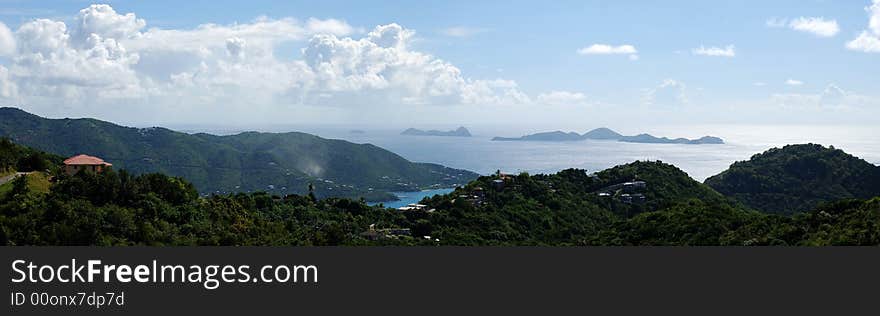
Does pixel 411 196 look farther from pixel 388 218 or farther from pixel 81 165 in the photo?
pixel 81 165

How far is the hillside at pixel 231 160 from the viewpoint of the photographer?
359ft

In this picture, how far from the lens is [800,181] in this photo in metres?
66.1

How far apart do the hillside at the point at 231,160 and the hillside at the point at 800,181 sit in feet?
187

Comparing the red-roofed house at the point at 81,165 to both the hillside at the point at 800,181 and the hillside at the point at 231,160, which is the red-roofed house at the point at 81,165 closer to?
the hillside at the point at 800,181

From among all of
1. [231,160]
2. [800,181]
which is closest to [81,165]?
[800,181]

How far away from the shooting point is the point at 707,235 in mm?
27906

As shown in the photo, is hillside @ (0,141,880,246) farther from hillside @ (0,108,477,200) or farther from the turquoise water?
hillside @ (0,108,477,200)

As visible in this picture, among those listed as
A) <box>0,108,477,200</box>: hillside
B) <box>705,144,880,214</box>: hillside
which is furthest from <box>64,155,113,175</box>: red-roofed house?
<box>0,108,477,200</box>: hillside

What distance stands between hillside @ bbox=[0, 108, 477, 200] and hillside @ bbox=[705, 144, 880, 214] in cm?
5702

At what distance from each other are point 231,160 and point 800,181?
97.5 metres

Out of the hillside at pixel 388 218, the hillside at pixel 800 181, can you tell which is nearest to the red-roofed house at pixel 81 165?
the hillside at pixel 388 218

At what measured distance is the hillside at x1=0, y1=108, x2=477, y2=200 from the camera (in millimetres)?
109562

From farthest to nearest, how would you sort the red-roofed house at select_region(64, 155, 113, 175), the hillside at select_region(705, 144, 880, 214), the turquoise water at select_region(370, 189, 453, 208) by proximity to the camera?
the turquoise water at select_region(370, 189, 453, 208), the hillside at select_region(705, 144, 880, 214), the red-roofed house at select_region(64, 155, 113, 175)

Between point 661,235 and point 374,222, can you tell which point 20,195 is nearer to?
point 374,222
